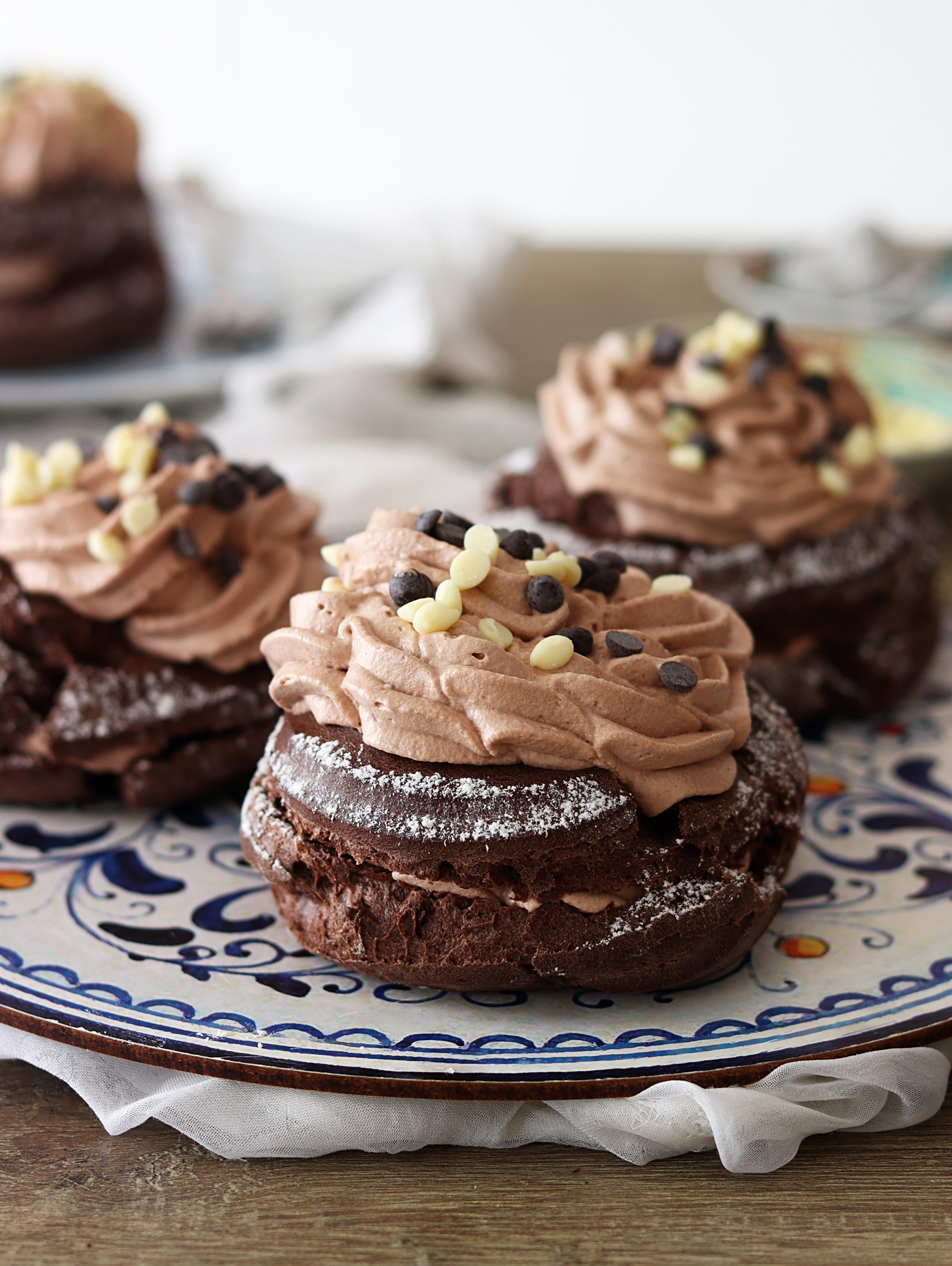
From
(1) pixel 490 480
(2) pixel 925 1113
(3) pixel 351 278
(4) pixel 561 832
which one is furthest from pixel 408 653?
(3) pixel 351 278

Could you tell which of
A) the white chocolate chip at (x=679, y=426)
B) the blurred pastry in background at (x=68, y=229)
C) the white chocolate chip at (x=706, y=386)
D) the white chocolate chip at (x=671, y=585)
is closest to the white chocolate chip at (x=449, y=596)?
the white chocolate chip at (x=671, y=585)

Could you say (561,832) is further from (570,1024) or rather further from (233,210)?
(233,210)

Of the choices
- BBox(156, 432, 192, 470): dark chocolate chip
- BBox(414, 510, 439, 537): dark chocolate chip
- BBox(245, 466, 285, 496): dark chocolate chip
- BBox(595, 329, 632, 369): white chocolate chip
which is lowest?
BBox(245, 466, 285, 496): dark chocolate chip

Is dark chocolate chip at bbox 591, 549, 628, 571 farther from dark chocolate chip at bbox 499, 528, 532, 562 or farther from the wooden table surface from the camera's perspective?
the wooden table surface

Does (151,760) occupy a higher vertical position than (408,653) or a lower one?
lower

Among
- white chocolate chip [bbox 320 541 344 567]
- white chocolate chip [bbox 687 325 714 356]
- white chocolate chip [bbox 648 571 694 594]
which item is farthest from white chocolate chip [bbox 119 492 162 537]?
white chocolate chip [bbox 687 325 714 356]
